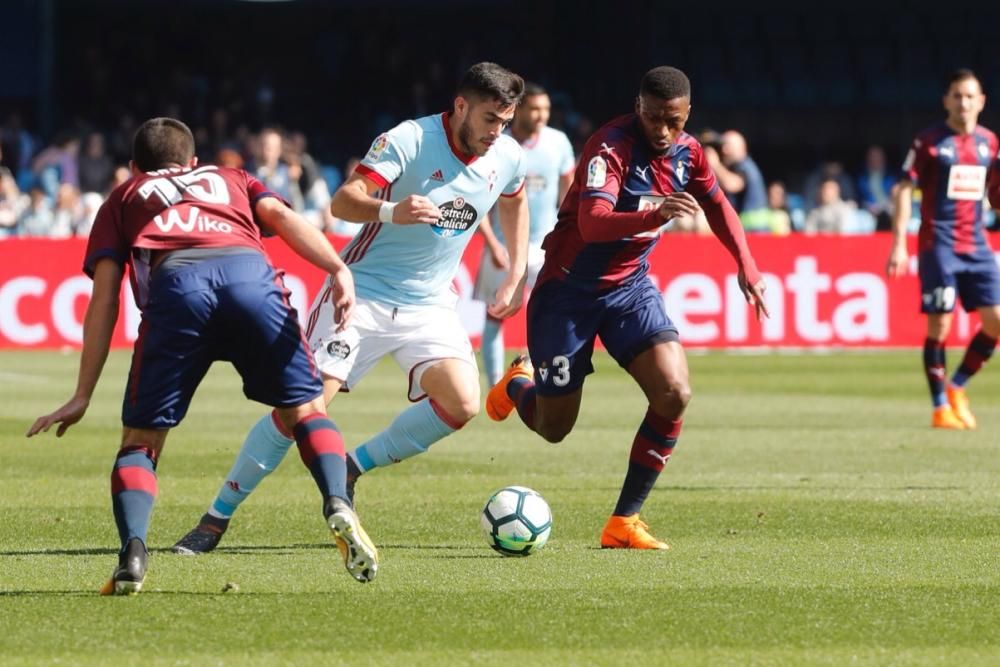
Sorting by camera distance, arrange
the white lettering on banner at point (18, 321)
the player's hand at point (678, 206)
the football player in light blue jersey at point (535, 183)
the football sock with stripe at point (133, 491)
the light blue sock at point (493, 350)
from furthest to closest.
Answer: the white lettering on banner at point (18, 321)
the light blue sock at point (493, 350)
the football player in light blue jersey at point (535, 183)
the player's hand at point (678, 206)
the football sock with stripe at point (133, 491)

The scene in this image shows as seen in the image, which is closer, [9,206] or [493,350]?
[493,350]

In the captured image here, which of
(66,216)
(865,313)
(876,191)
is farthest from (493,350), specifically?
(876,191)

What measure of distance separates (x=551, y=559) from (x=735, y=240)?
164 cm

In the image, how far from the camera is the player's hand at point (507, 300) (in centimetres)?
847

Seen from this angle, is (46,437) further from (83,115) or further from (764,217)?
(83,115)

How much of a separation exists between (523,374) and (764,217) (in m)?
13.8

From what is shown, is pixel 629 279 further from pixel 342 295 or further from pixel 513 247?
pixel 342 295

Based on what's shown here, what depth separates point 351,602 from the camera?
6.13 meters

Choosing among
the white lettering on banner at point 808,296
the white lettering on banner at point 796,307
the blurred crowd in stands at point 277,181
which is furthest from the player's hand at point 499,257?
the white lettering on banner at point 808,296

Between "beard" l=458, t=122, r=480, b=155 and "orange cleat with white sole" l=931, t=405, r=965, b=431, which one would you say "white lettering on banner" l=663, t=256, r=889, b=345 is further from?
"beard" l=458, t=122, r=480, b=155

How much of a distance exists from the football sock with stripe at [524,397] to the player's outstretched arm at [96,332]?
281cm

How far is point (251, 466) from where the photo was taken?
751 cm

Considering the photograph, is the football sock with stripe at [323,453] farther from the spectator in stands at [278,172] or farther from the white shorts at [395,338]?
the spectator in stands at [278,172]

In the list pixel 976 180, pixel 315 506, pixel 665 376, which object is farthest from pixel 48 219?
pixel 665 376
